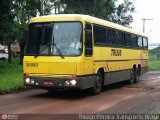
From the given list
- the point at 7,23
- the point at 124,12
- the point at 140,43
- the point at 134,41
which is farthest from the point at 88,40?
the point at 124,12

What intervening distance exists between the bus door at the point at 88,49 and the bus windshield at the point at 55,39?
453 millimetres

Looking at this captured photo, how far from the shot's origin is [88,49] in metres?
17.5

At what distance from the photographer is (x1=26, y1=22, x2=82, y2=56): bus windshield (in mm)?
16969

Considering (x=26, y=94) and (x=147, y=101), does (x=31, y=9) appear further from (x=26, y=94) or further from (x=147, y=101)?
(x=147, y=101)

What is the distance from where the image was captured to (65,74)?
16.7 m

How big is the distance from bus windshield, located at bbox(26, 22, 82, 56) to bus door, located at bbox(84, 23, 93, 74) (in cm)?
45

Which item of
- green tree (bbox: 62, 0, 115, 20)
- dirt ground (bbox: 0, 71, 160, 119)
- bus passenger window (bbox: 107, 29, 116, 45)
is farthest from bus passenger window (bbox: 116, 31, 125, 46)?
green tree (bbox: 62, 0, 115, 20)

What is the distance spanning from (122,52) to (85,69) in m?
6.18

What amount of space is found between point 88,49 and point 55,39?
134 cm

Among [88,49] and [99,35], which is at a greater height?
[99,35]

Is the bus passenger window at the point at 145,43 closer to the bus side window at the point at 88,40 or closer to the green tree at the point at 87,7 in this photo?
the bus side window at the point at 88,40

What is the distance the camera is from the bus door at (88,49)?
1733 cm

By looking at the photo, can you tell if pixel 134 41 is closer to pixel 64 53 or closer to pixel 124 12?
pixel 64 53

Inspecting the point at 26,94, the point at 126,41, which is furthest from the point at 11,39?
the point at 26,94
